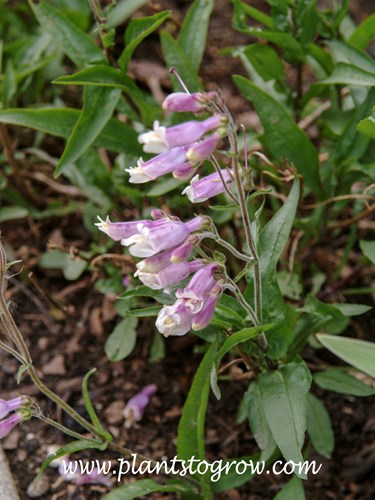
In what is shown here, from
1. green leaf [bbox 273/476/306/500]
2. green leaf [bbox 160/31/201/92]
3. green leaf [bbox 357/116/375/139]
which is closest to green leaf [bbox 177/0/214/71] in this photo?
green leaf [bbox 160/31/201/92]

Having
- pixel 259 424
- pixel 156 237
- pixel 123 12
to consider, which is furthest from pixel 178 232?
pixel 123 12

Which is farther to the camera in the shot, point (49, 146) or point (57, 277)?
point (49, 146)

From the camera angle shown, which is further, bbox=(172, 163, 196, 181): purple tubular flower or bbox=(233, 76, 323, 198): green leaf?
bbox=(233, 76, 323, 198): green leaf

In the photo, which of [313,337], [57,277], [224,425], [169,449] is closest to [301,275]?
[313,337]

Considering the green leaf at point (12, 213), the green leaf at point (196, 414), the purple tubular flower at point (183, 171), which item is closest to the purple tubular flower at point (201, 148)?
the purple tubular flower at point (183, 171)

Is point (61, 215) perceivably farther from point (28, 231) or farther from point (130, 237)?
point (130, 237)

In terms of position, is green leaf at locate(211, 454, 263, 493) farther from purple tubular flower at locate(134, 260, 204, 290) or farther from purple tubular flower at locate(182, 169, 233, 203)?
purple tubular flower at locate(182, 169, 233, 203)
